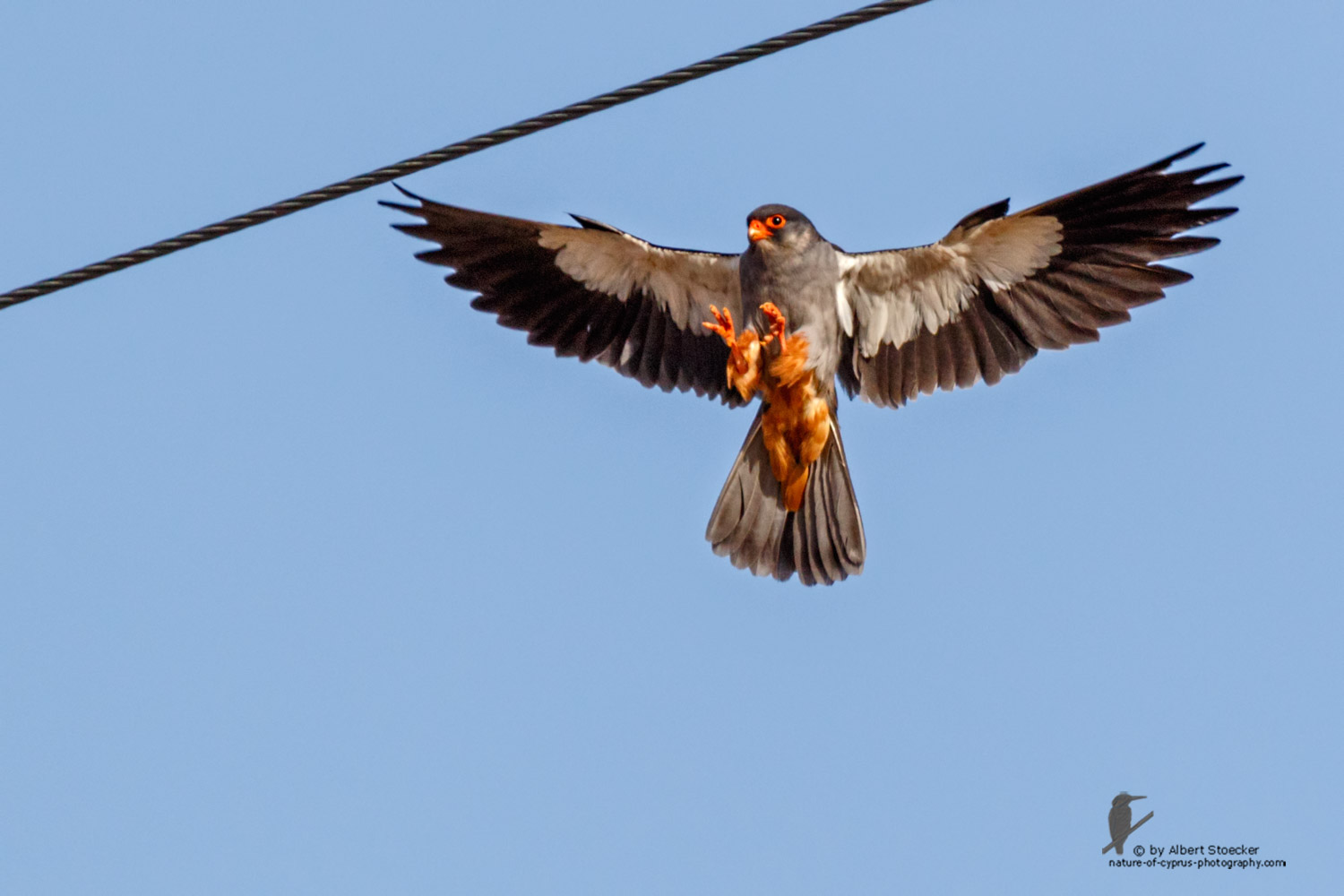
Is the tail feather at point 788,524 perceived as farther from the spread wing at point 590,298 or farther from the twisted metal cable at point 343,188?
the twisted metal cable at point 343,188

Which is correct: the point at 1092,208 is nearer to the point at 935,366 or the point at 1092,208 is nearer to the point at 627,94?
the point at 935,366

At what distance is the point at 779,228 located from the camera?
6.88 meters

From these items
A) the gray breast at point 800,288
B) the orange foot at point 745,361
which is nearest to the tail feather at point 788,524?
the orange foot at point 745,361

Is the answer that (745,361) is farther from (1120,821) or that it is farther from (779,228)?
(1120,821)

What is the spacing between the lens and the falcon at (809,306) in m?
6.97

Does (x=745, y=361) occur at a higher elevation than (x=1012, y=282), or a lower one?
lower

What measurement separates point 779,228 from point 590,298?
1147 mm

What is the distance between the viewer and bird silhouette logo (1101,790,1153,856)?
325 inches

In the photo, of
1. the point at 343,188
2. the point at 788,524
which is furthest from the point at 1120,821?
the point at 343,188

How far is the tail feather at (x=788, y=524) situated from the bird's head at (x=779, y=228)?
0.95m

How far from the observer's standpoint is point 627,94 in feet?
14.1

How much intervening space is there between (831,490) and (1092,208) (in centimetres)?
176

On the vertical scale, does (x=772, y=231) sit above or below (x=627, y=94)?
above

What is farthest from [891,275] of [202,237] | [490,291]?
[202,237]
